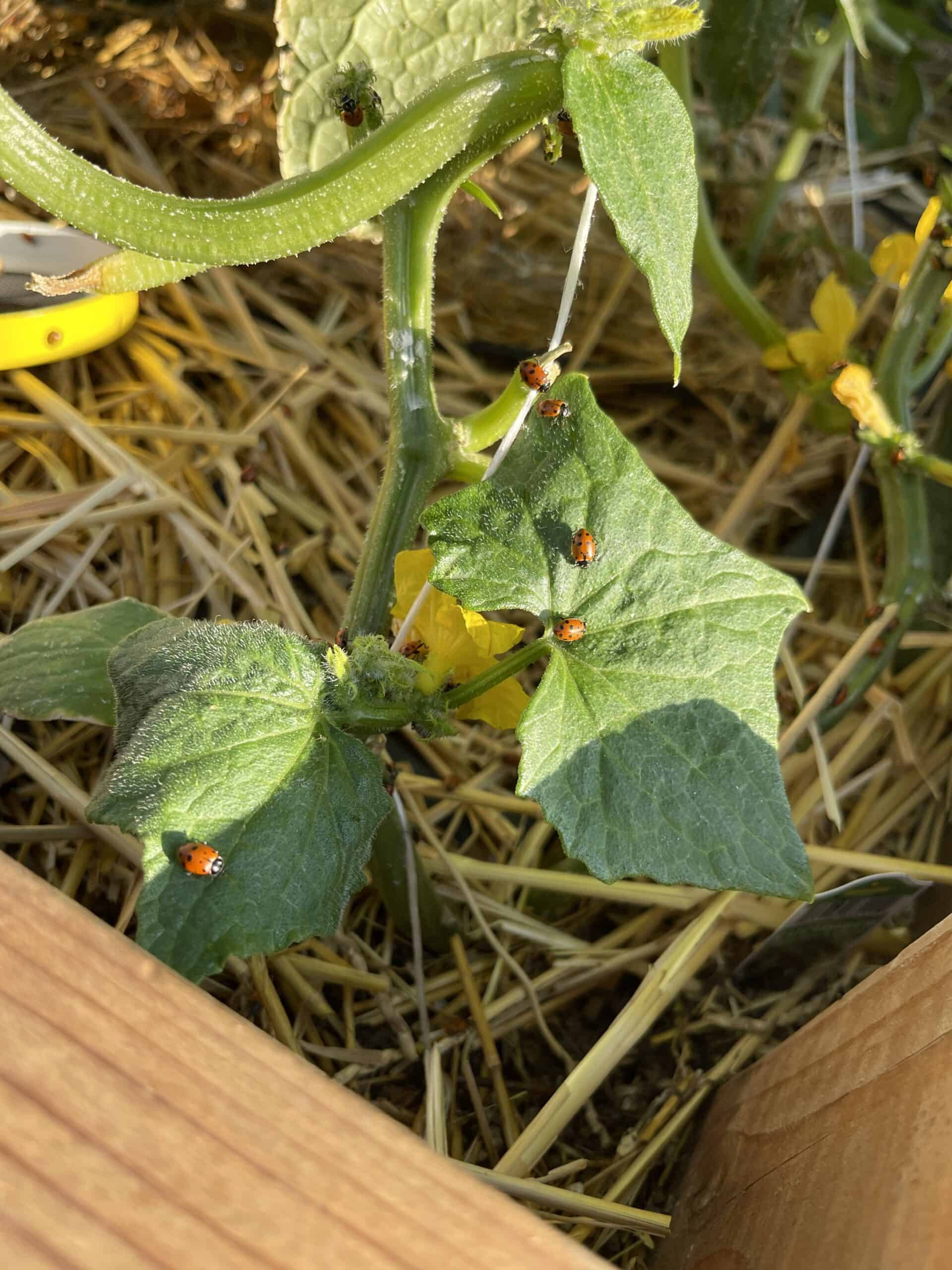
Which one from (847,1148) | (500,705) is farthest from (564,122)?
(847,1148)

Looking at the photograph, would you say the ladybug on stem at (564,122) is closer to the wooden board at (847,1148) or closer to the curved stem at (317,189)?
the curved stem at (317,189)

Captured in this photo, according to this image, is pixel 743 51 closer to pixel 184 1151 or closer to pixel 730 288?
pixel 730 288

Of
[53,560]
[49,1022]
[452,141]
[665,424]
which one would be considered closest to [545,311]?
[665,424]

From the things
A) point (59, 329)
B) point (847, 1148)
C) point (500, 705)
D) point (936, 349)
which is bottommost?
point (936, 349)

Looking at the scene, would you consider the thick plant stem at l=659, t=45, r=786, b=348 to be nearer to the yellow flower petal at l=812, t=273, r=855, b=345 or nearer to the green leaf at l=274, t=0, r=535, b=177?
the yellow flower petal at l=812, t=273, r=855, b=345

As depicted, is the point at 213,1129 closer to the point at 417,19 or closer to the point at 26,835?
the point at 26,835

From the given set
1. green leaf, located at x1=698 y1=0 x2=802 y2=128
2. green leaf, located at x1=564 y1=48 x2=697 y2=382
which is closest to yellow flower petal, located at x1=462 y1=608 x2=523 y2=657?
green leaf, located at x1=564 y1=48 x2=697 y2=382
